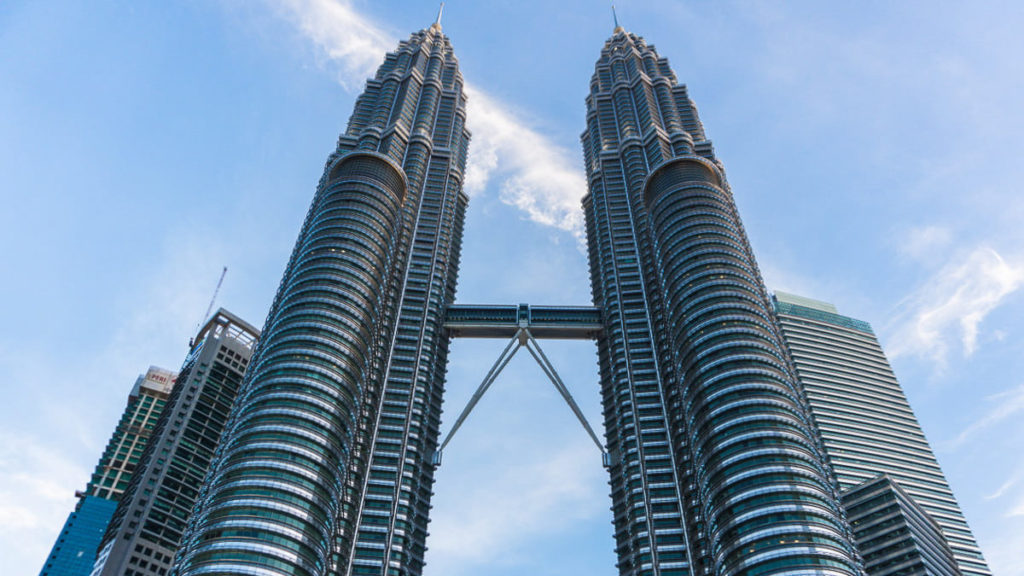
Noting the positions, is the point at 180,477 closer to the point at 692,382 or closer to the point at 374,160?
the point at 374,160

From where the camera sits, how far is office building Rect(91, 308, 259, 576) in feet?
486

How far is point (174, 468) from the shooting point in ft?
540

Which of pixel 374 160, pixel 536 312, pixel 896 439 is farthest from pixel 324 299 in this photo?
pixel 896 439

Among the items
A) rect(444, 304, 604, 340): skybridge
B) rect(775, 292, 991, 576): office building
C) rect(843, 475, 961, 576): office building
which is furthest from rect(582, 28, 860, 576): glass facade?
rect(775, 292, 991, 576): office building

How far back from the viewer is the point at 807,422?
124375 mm

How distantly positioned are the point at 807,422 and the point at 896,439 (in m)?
83.0

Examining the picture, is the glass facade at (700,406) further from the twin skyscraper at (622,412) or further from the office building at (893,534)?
the office building at (893,534)

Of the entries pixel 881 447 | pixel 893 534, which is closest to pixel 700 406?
pixel 893 534

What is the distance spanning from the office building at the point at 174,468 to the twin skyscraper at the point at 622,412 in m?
34.6

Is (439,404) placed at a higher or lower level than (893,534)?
higher

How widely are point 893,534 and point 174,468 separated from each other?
15344 cm

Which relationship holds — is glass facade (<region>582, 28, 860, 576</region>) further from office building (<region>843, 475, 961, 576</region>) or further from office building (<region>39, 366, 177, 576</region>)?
office building (<region>39, 366, 177, 576</region>)

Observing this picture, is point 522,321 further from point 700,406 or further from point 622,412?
point 700,406

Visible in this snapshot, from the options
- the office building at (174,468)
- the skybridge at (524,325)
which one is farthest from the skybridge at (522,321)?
the office building at (174,468)
